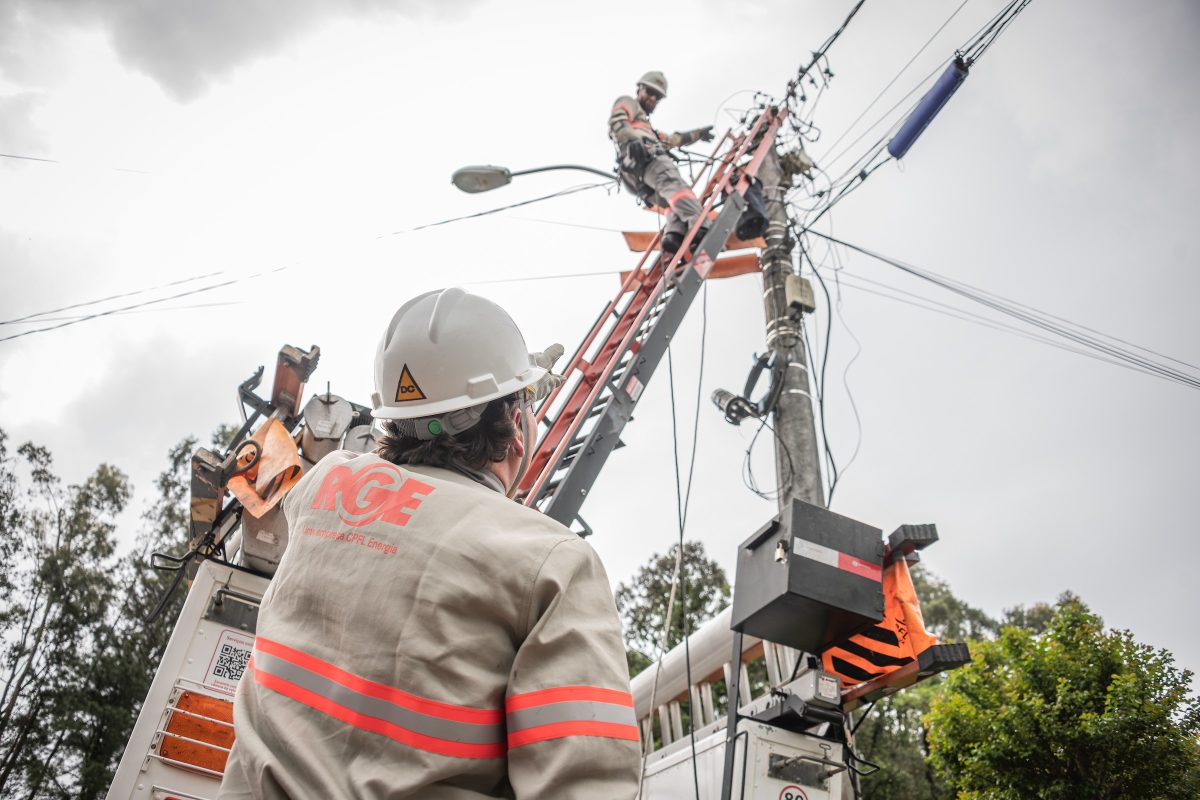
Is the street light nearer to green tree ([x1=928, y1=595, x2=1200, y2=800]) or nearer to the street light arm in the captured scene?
the street light arm

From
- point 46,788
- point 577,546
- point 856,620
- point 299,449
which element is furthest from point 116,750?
point 577,546

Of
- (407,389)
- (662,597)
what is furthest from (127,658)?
(407,389)

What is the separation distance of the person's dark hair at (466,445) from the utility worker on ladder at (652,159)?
4.51m

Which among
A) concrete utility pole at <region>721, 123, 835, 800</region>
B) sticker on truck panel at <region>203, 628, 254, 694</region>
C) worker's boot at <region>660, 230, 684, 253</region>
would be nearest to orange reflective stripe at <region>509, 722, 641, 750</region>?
concrete utility pole at <region>721, 123, 835, 800</region>

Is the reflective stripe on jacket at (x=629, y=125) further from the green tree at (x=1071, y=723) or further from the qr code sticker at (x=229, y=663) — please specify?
the green tree at (x=1071, y=723)

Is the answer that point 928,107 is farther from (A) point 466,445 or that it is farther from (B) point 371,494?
(B) point 371,494

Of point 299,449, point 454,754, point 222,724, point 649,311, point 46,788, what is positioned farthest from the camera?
point 46,788

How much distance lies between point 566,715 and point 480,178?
5.23 meters

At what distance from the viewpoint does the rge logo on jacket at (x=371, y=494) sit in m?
1.49

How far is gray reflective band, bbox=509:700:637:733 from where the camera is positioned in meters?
1.22

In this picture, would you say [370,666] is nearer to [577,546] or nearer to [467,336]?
[577,546]

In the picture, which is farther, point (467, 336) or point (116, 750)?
point (116, 750)

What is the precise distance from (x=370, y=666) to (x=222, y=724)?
2.64 meters

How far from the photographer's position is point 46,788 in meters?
20.4
